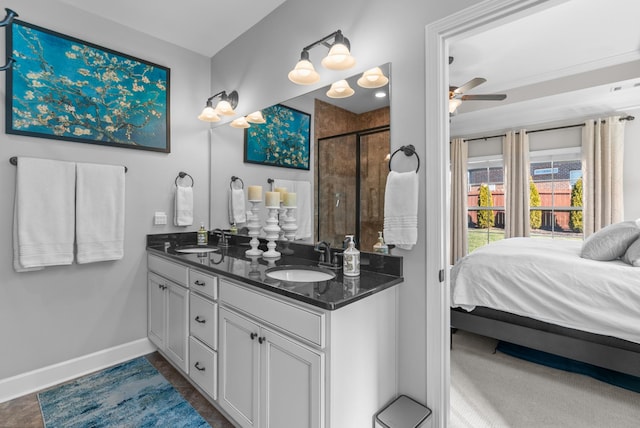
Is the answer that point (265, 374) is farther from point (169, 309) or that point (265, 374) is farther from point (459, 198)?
Answer: point (459, 198)

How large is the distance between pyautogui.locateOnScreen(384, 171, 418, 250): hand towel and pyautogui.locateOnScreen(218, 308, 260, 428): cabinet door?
804mm

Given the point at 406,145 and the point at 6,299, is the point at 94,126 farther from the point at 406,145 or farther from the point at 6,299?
the point at 406,145

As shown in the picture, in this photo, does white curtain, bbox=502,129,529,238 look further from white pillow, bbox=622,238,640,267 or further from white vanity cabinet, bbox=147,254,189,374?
white vanity cabinet, bbox=147,254,189,374

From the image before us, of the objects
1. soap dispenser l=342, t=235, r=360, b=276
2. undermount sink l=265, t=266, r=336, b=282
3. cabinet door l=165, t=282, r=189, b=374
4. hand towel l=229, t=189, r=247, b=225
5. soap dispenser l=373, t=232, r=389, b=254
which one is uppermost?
A: hand towel l=229, t=189, r=247, b=225

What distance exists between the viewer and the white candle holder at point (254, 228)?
7.29 feet

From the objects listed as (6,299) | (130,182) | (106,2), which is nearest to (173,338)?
(6,299)

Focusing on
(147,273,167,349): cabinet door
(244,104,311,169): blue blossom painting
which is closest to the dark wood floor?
(147,273,167,349): cabinet door

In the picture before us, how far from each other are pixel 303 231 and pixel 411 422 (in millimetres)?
1203

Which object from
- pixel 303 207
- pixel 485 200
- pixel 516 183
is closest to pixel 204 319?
pixel 303 207

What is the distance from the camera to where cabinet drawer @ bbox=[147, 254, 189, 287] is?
6.63ft

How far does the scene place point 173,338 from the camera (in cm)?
214

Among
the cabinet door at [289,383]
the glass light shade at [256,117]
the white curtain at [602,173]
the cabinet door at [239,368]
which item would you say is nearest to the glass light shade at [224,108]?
the glass light shade at [256,117]

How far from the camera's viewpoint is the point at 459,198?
17.5ft

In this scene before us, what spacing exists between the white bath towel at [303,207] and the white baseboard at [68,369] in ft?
5.58
